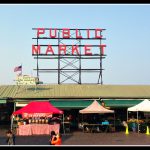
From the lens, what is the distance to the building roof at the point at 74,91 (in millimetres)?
28875

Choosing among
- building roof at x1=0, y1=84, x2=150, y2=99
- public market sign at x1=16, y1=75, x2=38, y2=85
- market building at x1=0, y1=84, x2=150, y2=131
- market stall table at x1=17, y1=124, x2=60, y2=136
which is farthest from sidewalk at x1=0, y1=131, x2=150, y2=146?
public market sign at x1=16, y1=75, x2=38, y2=85

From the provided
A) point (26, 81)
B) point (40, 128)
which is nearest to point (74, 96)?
point (40, 128)

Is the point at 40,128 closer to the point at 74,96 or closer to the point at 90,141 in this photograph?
the point at 90,141

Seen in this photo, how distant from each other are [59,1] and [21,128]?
65.4 feet

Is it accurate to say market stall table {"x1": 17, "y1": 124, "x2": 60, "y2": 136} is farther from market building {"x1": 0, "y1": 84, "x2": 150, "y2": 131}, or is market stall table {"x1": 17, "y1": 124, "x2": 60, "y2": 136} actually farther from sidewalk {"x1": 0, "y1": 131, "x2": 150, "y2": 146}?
market building {"x1": 0, "y1": 84, "x2": 150, "y2": 131}

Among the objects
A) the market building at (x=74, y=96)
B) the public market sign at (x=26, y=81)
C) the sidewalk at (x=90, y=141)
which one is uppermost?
the public market sign at (x=26, y=81)

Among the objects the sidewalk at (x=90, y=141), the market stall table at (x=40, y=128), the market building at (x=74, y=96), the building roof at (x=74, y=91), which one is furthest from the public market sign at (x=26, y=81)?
the sidewalk at (x=90, y=141)

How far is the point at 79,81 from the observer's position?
39.9m

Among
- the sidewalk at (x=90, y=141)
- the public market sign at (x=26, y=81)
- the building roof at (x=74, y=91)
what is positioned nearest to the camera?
the sidewalk at (x=90, y=141)

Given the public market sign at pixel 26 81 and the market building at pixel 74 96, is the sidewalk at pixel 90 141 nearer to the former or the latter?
the market building at pixel 74 96

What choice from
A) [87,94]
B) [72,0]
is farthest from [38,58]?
[72,0]

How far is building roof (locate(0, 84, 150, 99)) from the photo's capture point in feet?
94.7

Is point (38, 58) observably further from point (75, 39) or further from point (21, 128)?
point (21, 128)

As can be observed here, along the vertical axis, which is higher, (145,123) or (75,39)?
(75,39)
